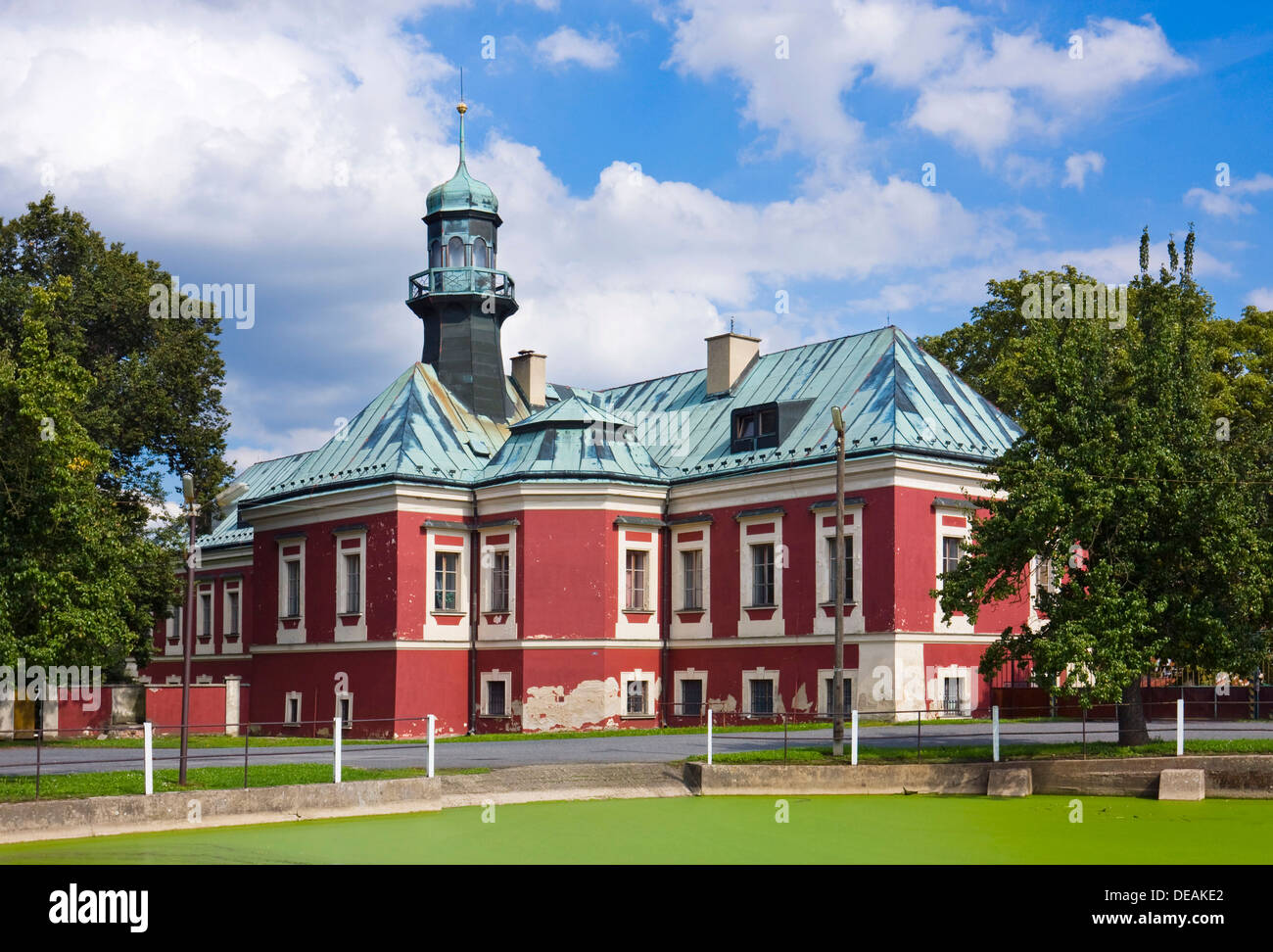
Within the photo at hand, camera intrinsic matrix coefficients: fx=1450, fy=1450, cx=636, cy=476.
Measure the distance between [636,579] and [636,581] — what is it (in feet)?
0.24

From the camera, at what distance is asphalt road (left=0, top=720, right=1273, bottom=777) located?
87.0 feet

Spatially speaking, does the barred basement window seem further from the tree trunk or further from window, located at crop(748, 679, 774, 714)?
the tree trunk

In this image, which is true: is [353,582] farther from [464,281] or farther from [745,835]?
[745,835]

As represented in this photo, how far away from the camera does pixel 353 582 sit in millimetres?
43156

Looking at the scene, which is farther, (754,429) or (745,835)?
(754,429)

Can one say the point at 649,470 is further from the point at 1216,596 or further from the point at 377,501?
the point at 1216,596

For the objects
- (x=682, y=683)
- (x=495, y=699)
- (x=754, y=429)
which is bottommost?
(x=495, y=699)

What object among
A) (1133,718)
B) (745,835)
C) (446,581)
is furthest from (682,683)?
(745,835)

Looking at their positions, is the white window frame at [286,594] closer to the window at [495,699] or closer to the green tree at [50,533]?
the window at [495,699]

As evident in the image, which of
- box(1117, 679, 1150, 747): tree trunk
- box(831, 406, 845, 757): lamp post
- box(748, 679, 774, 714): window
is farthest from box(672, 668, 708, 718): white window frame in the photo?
box(1117, 679, 1150, 747): tree trunk

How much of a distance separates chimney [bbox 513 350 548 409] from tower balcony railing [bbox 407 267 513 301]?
7.61ft

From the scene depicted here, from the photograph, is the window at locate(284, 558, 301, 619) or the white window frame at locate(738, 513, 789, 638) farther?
the window at locate(284, 558, 301, 619)

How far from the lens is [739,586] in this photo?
1607 inches

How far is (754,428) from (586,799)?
20.0m
